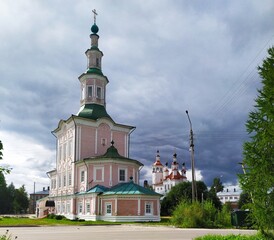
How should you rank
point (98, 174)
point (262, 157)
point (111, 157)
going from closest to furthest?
point (262, 157) < point (111, 157) < point (98, 174)

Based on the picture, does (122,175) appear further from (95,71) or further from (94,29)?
(94,29)

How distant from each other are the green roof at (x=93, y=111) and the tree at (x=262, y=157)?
34.2 m

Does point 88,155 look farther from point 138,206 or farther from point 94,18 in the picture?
point 94,18

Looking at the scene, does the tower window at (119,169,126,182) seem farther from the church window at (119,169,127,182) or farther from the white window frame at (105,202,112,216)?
the white window frame at (105,202,112,216)

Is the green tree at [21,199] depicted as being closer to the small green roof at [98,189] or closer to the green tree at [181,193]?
the green tree at [181,193]

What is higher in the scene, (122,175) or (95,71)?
(95,71)

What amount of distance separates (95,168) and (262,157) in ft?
101

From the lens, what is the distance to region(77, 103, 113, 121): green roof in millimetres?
Result: 46906

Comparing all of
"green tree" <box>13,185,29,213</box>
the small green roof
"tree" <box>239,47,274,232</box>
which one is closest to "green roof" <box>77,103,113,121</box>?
the small green roof

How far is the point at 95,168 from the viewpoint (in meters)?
42.4

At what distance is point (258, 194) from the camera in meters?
13.3

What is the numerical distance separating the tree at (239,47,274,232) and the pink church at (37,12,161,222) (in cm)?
2502

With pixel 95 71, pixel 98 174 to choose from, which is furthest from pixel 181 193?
pixel 95 71

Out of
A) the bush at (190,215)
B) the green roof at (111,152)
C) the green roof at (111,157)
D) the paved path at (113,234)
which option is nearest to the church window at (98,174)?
the green roof at (111,157)
